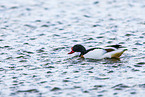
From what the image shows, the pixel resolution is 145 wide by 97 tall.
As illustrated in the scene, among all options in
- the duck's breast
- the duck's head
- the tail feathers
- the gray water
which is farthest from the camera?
the duck's head

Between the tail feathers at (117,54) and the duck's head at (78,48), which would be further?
the duck's head at (78,48)

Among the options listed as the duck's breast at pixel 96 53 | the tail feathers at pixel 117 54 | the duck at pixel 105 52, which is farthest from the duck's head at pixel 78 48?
the tail feathers at pixel 117 54

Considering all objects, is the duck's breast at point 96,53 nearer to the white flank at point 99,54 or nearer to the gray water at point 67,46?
the white flank at point 99,54

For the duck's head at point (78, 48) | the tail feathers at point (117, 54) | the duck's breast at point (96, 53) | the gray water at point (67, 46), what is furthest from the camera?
the duck's head at point (78, 48)

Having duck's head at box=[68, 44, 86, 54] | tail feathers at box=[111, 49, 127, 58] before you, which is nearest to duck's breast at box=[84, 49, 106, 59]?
tail feathers at box=[111, 49, 127, 58]

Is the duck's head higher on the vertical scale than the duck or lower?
higher

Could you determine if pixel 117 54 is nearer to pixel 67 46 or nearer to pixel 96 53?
pixel 96 53

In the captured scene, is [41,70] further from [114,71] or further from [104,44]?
[104,44]

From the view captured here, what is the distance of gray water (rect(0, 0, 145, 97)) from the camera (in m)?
12.3

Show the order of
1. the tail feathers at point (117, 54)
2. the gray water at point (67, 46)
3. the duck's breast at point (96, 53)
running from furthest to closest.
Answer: the duck's breast at point (96, 53), the tail feathers at point (117, 54), the gray water at point (67, 46)

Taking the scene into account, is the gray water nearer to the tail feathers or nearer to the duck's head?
the tail feathers

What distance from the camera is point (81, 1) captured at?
26.3 metres

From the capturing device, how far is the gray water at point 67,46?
1232 centimetres

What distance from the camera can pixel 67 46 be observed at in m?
17.3
